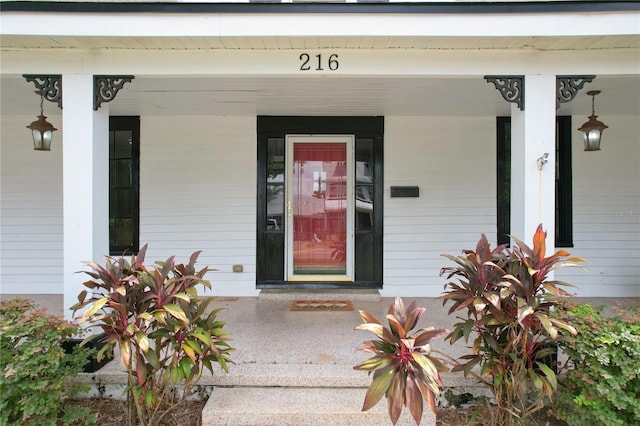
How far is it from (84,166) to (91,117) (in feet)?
1.33

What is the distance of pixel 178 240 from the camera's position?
17.0ft

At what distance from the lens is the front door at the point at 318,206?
5.24 m

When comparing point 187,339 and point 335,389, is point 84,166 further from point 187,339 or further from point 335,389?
point 335,389

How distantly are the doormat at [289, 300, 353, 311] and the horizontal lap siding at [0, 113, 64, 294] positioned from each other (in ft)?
10.8

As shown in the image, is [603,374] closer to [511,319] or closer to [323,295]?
[511,319]

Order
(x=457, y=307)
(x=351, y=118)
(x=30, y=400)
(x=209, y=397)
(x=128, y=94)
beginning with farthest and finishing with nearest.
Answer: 1. (x=351, y=118)
2. (x=128, y=94)
3. (x=209, y=397)
4. (x=457, y=307)
5. (x=30, y=400)

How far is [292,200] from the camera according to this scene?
207 inches

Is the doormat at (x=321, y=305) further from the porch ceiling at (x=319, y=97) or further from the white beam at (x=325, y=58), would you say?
the white beam at (x=325, y=58)

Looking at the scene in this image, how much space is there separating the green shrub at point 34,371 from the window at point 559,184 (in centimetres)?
488

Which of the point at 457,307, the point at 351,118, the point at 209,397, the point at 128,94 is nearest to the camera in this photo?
the point at 457,307

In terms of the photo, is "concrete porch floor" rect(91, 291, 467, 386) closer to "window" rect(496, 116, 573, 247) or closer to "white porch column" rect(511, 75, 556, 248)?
"white porch column" rect(511, 75, 556, 248)

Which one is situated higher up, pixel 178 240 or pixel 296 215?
pixel 296 215

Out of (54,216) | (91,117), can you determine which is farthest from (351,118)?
(54,216)

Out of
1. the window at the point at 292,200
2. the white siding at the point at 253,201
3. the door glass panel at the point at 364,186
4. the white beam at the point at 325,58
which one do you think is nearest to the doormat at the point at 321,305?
the window at the point at 292,200
